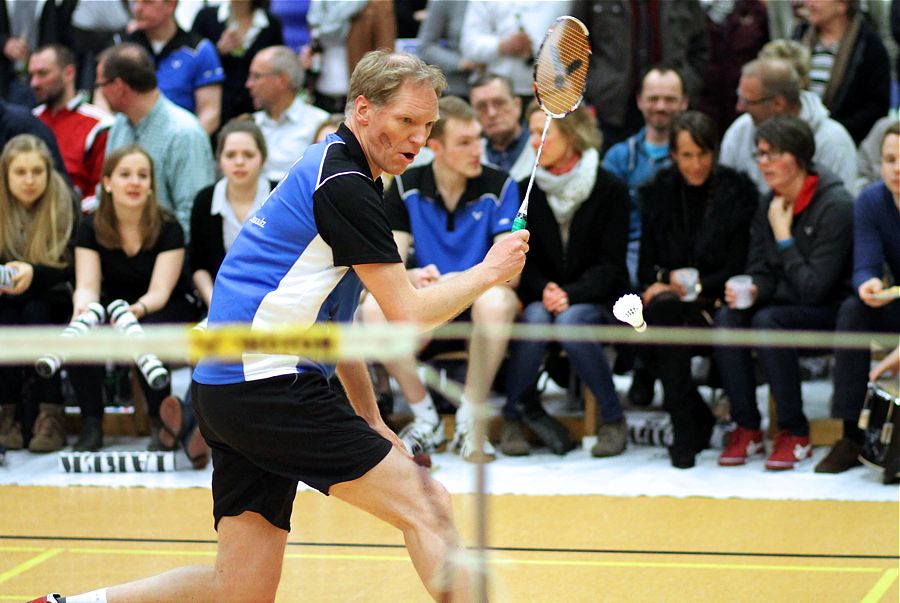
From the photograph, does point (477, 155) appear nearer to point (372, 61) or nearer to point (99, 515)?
point (99, 515)

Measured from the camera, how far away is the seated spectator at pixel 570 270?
8289mm

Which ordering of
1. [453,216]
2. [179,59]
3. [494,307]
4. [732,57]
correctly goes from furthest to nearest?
[179,59]
[732,57]
[453,216]
[494,307]

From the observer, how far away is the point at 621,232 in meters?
8.59

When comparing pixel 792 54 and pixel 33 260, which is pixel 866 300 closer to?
pixel 792 54

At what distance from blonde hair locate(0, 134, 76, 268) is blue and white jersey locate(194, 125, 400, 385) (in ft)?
16.4

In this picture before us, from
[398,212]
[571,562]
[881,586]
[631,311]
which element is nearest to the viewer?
[631,311]

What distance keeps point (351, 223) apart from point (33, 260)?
531 centimetres

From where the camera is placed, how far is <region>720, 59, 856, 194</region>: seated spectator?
28.8 ft

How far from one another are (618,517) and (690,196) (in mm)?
2542

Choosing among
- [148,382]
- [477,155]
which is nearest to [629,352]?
[477,155]

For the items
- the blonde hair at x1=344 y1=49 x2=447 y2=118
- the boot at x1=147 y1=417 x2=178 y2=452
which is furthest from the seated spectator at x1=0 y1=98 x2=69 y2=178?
the blonde hair at x1=344 y1=49 x2=447 y2=118

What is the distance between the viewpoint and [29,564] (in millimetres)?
6125

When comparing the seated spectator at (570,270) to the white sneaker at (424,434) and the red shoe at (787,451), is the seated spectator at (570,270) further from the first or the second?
the red shoe at (787,451)

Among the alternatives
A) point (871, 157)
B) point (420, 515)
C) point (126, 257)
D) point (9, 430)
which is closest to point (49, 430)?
point (9, 430)
